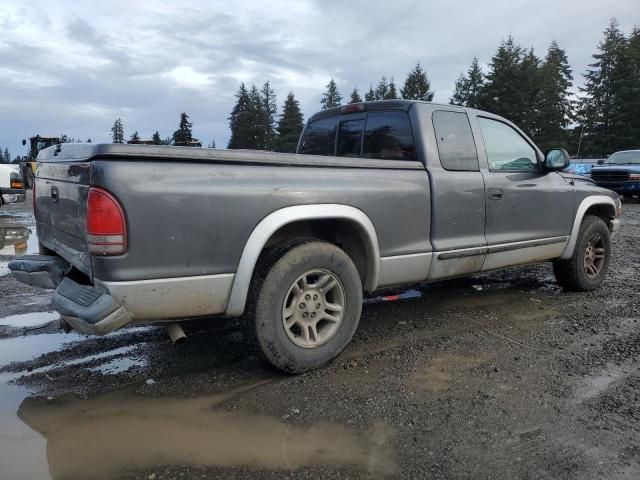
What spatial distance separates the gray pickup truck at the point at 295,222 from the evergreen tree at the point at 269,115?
6885cm

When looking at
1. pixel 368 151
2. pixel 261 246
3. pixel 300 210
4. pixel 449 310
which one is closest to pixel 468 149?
pixel 368 151

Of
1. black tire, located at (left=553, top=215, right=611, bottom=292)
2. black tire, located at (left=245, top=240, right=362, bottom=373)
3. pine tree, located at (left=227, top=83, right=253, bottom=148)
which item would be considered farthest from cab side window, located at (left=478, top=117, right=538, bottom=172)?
pine tree, located at (left=227, top=83, right=253, bottom=148)

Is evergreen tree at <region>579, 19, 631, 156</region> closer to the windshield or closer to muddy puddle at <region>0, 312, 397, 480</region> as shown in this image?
the windshield

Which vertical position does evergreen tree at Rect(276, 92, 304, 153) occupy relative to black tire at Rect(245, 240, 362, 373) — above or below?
above

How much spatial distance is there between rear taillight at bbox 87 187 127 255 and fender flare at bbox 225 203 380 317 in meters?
0.70

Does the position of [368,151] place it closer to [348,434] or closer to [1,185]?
[348,434]

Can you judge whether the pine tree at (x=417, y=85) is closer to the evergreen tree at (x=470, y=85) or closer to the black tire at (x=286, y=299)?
the evergreen tree at (x=470, y=85)

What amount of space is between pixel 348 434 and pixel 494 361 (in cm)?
153

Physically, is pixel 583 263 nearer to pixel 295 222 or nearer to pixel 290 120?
pixel 295 222

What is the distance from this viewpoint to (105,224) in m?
2.77

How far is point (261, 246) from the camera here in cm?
320

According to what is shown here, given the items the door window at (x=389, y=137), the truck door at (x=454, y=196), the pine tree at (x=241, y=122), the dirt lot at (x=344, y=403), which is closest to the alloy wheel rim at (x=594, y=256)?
the dirt lot at (x=344, y=403)

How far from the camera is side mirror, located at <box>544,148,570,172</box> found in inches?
203

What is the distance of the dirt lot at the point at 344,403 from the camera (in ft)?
8.31
